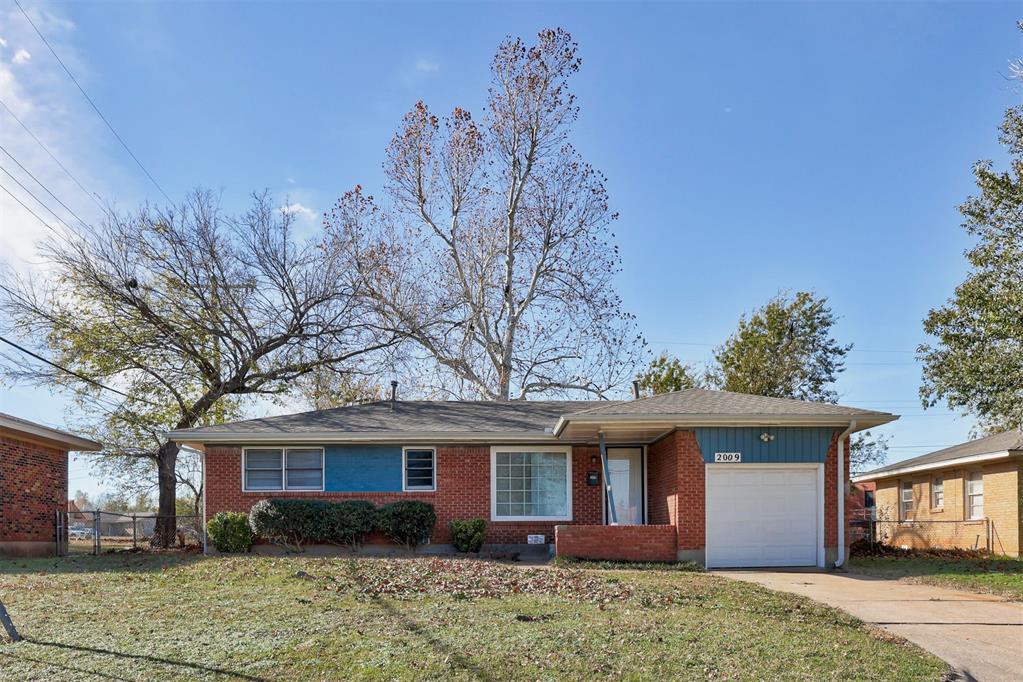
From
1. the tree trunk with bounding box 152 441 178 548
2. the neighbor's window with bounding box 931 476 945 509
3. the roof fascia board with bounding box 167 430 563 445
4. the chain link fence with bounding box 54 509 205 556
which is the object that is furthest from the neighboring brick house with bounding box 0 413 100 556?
the neighbor's window with bounding box 931 476 945 509

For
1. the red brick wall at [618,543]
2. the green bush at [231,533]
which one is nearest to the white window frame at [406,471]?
the green bush at [231,533]

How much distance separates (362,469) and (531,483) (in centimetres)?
345

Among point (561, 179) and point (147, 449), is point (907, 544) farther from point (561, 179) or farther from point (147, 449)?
point (147, 449)

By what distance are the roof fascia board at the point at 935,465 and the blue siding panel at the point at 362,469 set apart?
44.0ft

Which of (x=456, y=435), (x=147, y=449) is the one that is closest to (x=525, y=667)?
(x=456, y=435)

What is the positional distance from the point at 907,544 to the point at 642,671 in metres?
22.5

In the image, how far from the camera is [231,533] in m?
17.8

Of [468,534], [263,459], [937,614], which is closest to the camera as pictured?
[937,614]

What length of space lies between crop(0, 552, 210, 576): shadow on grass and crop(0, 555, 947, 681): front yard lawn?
6.33 ft

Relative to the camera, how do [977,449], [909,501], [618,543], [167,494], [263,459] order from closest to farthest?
[618,543], [263,459], [977,449], [167,494], [909,501]

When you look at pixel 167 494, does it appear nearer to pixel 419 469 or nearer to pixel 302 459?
pixel 302 459

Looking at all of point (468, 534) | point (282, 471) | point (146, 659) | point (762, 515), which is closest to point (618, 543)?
point (762, 515)

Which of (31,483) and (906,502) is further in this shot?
(906,502)

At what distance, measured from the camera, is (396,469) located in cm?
1875
